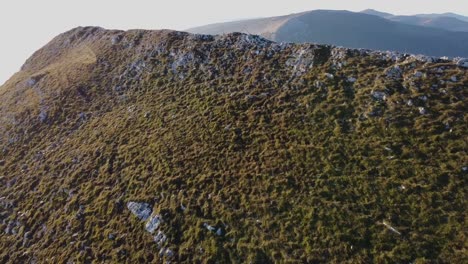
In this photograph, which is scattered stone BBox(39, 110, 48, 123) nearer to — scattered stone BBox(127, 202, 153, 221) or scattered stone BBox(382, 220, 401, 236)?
scattered stone BBox(127, 202, 153, 221)

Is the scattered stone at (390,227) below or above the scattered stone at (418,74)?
below

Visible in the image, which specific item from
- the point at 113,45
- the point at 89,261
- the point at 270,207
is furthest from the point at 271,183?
the point at 113,45

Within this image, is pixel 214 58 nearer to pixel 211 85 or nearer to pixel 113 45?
pixel 211 85

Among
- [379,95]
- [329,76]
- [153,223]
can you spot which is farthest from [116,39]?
[379,95]

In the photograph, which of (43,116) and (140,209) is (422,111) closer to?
(140,209)

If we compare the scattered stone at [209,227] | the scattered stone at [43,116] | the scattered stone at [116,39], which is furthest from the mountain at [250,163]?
the scattered stone at [116,39]

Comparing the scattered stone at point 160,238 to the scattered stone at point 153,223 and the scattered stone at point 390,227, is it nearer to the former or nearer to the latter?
the scattered stone at point 153,223
